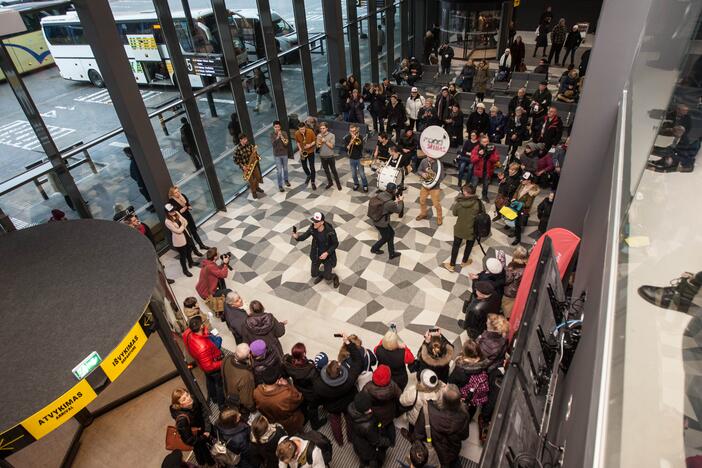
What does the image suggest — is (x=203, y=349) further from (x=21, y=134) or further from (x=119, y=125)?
(x=21, y=134)

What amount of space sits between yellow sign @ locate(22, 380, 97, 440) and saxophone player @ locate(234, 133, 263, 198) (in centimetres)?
707

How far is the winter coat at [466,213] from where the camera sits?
7.48 meters

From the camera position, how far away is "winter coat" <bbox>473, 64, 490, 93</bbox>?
552 inches

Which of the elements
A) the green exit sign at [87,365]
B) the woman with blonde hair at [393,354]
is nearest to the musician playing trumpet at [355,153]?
the woman with blonde hair at [393,354]

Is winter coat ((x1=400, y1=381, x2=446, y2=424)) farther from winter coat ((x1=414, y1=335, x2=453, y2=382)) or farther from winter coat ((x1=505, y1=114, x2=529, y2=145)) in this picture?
winter coat ((x1=505, y1=114, x2=529, y2=145))

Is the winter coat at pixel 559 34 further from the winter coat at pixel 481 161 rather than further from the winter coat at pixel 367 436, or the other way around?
the winter coat at pixel 367 436

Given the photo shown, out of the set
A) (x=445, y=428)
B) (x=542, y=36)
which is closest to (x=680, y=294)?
(x=445, y=428)

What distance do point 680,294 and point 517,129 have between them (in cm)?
1026

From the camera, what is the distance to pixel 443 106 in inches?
459

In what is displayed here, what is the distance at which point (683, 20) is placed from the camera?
2.70m

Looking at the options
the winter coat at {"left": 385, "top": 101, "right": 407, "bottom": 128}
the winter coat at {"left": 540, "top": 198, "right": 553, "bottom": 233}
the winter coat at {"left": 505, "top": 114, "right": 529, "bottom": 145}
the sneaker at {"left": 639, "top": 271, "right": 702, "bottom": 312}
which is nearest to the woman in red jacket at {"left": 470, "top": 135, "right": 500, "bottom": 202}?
the winter coat at {"left": 505, "top": 114, "right": 529, "bottom": 145}

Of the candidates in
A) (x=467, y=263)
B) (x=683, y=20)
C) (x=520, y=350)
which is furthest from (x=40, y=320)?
(x=467, y=263)

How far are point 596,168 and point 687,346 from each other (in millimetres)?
6188

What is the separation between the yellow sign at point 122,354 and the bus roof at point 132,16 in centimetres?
568
